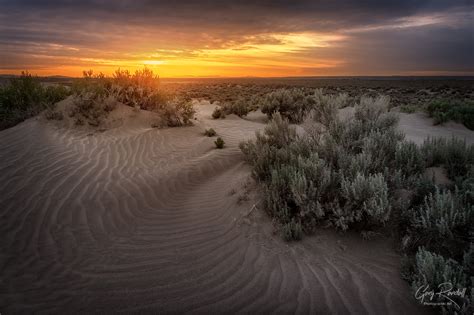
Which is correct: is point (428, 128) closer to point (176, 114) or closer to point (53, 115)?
point (176, 114)

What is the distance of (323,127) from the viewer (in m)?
6.50

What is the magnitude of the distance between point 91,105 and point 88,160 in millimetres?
3595

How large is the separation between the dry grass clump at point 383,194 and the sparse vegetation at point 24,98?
867 centimetres

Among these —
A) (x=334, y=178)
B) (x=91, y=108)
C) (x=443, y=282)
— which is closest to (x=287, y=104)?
(x=91, y=108)

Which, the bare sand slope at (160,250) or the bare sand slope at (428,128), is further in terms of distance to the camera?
the bare sand slope at (428,128)

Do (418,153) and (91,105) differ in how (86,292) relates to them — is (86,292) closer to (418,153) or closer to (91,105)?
(418,153)

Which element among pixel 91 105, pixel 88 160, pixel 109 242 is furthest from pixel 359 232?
pixel 91 105

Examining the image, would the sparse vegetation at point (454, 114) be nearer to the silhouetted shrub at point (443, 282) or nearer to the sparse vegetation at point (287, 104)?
the sparse vegetation at point (287, 104)

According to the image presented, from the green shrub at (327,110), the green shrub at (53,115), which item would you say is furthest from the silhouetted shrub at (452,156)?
the green shrub at (53,115)

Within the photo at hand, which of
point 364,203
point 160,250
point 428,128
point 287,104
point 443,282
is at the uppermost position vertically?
point 287,104

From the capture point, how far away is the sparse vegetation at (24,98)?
32.2 ft

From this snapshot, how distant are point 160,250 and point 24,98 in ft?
32.6
